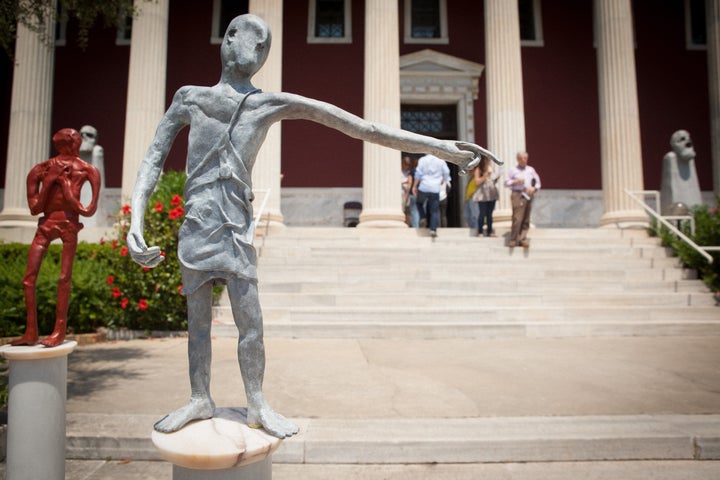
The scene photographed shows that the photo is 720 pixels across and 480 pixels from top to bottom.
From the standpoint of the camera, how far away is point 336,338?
6.85 m

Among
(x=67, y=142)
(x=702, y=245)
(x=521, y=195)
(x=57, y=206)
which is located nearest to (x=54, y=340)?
(x=57, y=206)

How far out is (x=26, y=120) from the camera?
12.5 meters

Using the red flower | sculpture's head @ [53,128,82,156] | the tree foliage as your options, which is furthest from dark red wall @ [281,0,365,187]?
sculpture's head @ [53,128,82,156]

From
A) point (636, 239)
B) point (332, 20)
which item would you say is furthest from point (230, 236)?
point (332, 20)

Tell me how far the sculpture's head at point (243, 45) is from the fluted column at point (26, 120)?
41.5 ft

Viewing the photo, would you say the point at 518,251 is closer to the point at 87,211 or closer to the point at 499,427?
the point at 499,427

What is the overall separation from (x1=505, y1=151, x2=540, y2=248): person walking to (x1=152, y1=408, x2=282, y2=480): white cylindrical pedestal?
8409mm

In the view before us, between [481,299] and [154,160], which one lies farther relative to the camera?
[481,299]

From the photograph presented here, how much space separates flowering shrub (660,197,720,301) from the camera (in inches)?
337

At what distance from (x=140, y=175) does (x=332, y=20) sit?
1711 cm

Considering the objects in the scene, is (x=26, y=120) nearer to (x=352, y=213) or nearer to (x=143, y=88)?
(x=143, y=88)

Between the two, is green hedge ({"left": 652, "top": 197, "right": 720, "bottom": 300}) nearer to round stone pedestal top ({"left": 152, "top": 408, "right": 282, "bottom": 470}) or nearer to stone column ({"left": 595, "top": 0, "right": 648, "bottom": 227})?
stone column ({"left": 595, "top": 0, "right": 648, "bottom": 227})

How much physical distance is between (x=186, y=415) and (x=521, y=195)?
27.9 feet

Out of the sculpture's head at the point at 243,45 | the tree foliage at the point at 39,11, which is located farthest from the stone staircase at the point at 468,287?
the sculpture's head at the point at 243,45
